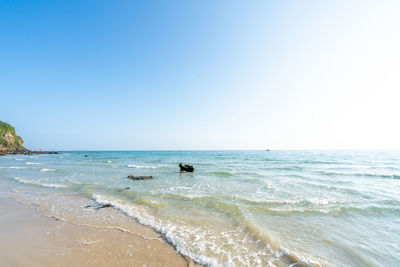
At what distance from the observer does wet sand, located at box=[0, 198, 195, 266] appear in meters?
4.16

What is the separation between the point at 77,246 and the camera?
484cm

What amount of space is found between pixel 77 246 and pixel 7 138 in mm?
124334

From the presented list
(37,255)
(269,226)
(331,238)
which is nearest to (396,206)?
(331,238)

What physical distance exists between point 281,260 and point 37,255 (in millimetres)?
6634

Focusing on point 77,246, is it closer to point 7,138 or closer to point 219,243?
point 219,243

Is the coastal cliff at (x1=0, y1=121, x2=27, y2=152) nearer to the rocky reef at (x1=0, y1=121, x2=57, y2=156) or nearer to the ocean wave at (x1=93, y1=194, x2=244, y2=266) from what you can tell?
the rocky reef at (x1=0, y1=121, x2=57, y2=156)

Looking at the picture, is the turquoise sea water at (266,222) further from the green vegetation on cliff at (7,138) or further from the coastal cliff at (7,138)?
the green vegetation on cliff at (7,138)

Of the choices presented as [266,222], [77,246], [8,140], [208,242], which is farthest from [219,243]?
[8,140]

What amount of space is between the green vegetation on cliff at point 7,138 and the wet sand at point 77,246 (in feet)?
377

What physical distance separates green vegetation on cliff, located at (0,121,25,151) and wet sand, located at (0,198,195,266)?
4529 inches

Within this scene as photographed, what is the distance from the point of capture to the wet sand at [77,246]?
13.7 feet

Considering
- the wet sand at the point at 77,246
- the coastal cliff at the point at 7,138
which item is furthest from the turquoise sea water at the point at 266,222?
the coastal cliff at the point at 7,138

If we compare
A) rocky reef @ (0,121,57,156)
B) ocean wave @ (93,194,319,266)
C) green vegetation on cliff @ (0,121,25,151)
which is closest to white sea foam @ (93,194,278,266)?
ocean wave @ (93,194,319,266)

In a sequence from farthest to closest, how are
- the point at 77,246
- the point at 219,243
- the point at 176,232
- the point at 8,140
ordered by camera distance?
the point at 8,140, the point at 176,232, the point at 219,243, the point at 77,246
